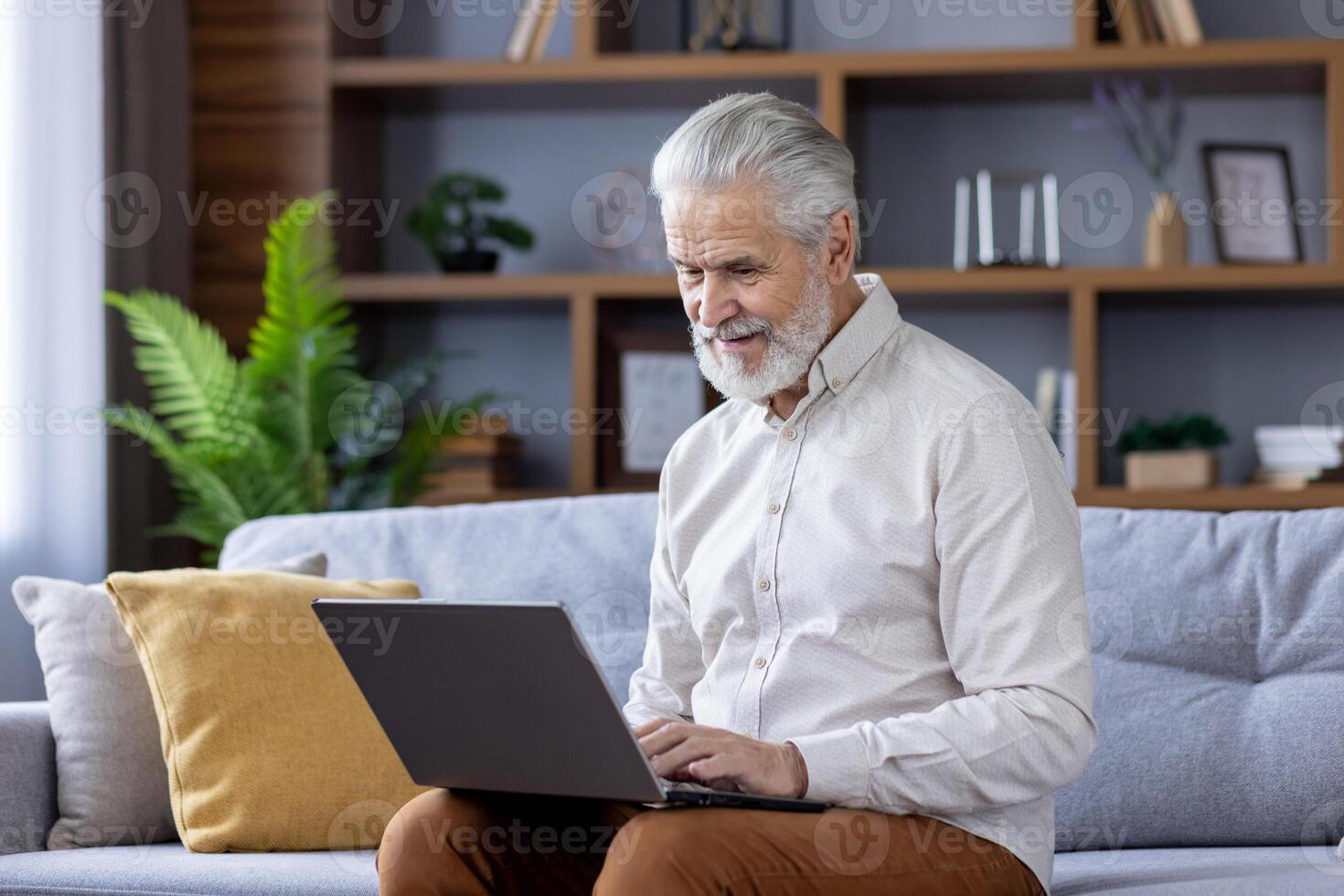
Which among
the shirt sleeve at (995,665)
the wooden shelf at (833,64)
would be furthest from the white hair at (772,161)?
the wooden shelf at (833,64)

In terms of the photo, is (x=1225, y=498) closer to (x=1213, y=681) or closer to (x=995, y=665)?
Answer: (x=1213, y=681)

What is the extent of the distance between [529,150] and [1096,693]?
2.01 meters

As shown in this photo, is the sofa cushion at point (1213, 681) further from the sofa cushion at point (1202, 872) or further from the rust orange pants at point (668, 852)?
the rust orange pants at point (668, 852)

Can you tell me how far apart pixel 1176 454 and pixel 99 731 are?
2.06 m

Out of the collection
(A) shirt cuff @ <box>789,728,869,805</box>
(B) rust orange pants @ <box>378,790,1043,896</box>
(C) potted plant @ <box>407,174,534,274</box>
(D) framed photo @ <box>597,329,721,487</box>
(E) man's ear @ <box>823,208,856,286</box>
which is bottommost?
(B) rust orange pants @ <box>378,790,1043,896</box>

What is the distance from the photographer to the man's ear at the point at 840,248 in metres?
1.61

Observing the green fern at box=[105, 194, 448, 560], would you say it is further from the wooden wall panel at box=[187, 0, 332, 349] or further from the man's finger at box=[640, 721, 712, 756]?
the man's finger at box=[640, 721, 712, 756]

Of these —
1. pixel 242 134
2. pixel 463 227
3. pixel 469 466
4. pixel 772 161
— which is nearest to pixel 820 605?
pixel 772 161

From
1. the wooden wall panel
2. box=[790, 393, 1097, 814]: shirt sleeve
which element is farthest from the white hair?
the wooden wall panel

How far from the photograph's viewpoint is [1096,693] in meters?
2.01

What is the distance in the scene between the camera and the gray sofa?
1.79 m

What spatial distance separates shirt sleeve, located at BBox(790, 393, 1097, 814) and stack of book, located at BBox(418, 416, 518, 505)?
188 centimetres

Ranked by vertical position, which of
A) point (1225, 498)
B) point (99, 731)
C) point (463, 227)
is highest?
point (463, 227)

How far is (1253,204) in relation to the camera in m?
3.21
